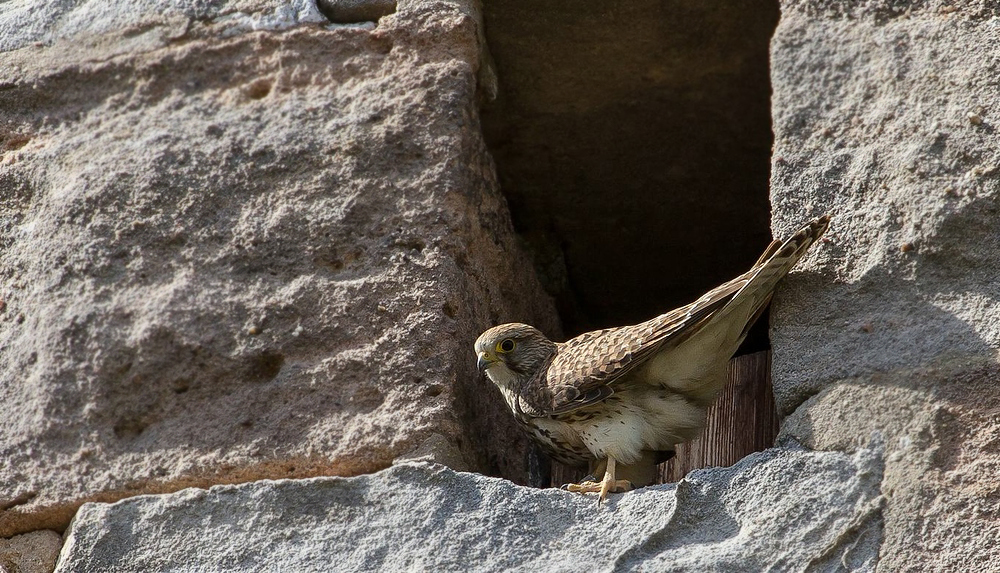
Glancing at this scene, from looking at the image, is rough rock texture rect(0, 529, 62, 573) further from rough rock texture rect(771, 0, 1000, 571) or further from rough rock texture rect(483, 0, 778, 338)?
rough rock texture rect(483, 0, 778, 338)

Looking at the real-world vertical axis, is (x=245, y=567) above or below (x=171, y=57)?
below

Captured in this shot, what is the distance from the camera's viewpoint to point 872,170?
3.05m

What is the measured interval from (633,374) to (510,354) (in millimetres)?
407

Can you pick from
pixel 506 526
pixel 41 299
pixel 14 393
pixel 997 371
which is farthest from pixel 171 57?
pixel 997 371

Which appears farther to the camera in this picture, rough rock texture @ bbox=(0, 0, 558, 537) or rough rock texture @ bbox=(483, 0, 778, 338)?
rough rock texture @ bbox=(483, 0, 778, 338)

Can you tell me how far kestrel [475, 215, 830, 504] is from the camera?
9.79 ft

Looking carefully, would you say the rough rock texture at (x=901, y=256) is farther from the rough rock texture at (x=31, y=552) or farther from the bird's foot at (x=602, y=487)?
the rough rock texture at (x=31, y=552)

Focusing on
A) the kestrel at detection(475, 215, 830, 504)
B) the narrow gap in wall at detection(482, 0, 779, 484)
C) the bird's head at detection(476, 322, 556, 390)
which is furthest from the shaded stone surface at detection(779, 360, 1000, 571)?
the narrow gap in wall at detection(482, 0, 779, 484)

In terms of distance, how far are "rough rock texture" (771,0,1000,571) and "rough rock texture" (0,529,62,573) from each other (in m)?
1.87

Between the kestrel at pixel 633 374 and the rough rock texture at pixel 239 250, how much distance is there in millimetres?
155

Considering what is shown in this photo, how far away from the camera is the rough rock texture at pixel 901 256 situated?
2686mm

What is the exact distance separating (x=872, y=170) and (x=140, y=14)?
2273 mm

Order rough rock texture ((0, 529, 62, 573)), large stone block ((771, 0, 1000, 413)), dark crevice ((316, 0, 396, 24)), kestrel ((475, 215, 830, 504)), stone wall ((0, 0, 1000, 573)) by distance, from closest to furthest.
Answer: stone wall ((0, 0, 1000, 573)) < large stone block ((771, 0, 1000, 413)) < kestrel ((475, 215, 830, 504)) < rough rock texture ((0, 529, 62, 573)) < dark crevice ((316, 0, 396, 24))

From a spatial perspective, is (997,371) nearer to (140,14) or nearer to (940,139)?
(940,139)
